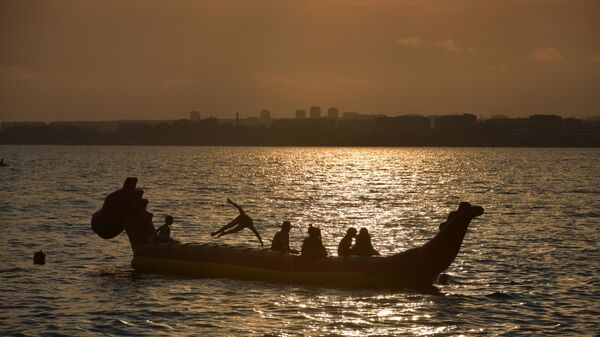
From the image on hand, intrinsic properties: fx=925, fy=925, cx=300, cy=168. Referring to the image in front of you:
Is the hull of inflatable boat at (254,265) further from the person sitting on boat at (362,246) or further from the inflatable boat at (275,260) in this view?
the person sitting on boat at (362,246)

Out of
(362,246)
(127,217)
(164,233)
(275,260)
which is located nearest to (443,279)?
(362,246)

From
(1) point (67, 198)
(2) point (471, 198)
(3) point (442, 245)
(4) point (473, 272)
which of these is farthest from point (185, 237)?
(2) point (471, 198)

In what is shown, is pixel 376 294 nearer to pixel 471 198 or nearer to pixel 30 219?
pixel 30 219

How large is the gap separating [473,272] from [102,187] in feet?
229

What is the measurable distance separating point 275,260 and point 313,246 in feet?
5.08

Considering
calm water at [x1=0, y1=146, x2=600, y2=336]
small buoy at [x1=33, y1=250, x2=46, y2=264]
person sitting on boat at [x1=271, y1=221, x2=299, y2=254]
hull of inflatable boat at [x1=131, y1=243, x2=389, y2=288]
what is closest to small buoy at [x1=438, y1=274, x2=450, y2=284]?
calm water at [x1=0, y1=146, x2=600, y2=336]

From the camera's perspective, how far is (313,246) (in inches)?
1187

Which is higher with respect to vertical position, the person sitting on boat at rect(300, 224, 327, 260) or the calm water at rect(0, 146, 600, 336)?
the person sitting on boat at rect(300, 224, 327, 260)

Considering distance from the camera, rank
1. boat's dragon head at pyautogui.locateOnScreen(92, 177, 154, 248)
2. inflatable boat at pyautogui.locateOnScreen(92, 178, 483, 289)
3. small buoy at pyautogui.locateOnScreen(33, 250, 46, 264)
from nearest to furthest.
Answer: inflatable boat at pyautogui.locateOnScreen(92, 178, 483, 289)
boat's dragon head at pyautogui.locateOnScreen(92, 177, 154, 248)
small buoy at pyautogui.locateOnScreen(33, 250, 46, 264)

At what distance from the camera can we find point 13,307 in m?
27.8

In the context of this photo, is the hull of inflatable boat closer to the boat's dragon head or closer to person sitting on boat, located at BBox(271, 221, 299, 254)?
person sitting on boat, located at BBox(271, 221, 299, 254)

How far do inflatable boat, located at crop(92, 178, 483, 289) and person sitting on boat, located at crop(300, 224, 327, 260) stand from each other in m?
0.20

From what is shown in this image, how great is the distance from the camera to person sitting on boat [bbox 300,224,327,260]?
98.6 feet

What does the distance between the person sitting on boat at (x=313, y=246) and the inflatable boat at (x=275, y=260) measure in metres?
0.20
